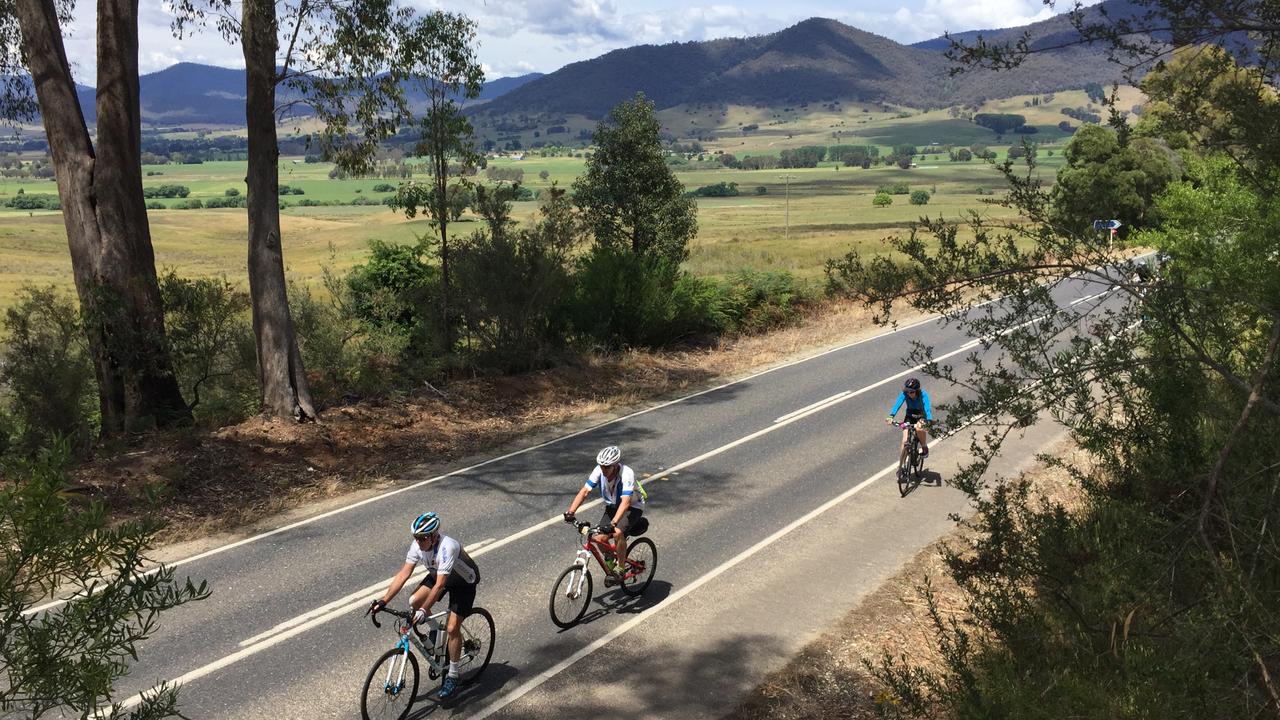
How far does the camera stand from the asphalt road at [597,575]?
27.1 ft

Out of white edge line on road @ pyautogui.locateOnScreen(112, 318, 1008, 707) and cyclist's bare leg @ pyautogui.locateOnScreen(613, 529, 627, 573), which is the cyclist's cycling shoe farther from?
cyclist's bare leg @ pyautogui.locateOnScreen(613, 529, 627, 573)

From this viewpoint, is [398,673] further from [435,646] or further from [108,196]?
[108,196]

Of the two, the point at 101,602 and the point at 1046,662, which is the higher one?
the point at 101,602

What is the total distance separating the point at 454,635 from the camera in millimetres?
7984

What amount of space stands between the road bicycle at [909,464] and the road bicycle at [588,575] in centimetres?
539

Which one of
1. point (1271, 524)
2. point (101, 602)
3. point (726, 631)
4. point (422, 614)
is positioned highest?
point (101, 602)

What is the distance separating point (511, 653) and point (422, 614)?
5.26 feet

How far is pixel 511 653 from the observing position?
29.2 feet

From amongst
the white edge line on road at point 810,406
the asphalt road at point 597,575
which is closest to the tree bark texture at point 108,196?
the asphalt road at point 597,575

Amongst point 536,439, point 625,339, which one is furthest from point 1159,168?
point 536,439

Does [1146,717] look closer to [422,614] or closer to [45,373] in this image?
[422,614]

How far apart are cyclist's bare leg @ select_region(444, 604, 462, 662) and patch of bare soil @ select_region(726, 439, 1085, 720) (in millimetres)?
2543

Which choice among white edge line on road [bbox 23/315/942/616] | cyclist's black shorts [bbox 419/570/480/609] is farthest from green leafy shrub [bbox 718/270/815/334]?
cyclist's black shorts [bbox 419/570/480/609]

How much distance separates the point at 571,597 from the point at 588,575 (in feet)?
1.00
